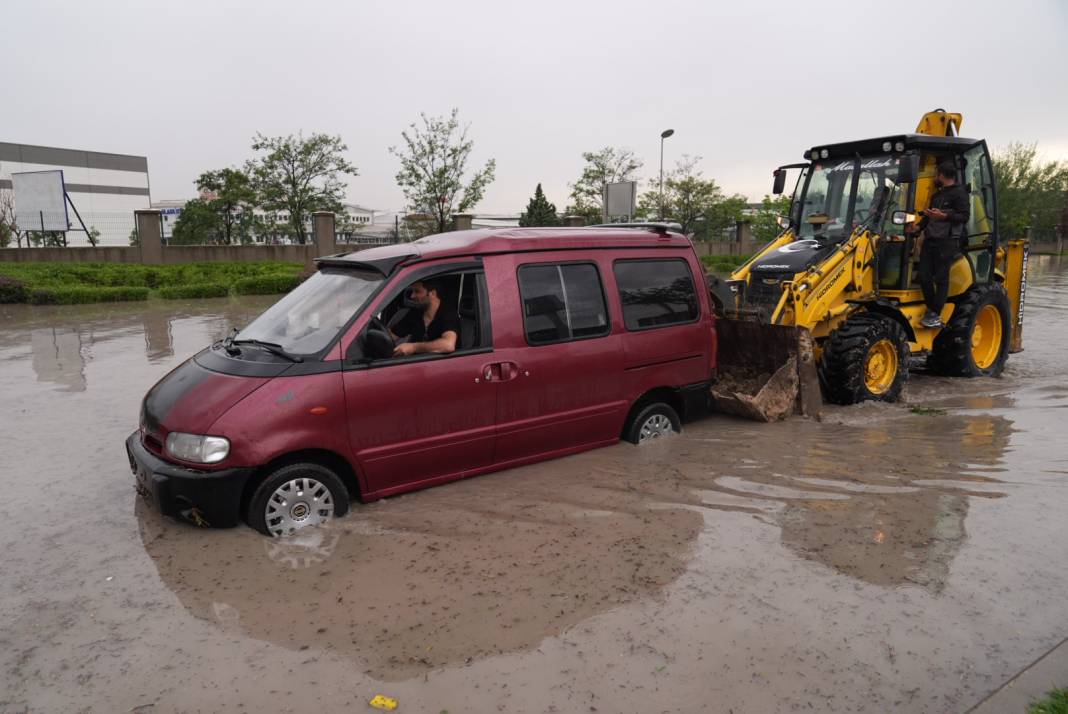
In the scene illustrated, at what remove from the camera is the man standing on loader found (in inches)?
334

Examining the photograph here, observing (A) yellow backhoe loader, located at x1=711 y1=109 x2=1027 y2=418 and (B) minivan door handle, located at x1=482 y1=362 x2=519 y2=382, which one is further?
(A) yellow backhoe loader, located at x1=711 y1=109 x2=1027 y2=418

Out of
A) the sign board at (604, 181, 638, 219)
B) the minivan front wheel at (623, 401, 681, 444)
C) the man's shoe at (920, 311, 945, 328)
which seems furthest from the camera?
the sign board at (604, 181, 638, 219)

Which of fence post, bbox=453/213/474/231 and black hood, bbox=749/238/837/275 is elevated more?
fence post, bbox=453/213/474/231

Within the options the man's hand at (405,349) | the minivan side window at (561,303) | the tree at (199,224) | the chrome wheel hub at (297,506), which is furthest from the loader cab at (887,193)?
the tree at (199,224)

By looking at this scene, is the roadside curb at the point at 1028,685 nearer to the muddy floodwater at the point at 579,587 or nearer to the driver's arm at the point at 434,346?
the muddy floodwater at the point at 579,587

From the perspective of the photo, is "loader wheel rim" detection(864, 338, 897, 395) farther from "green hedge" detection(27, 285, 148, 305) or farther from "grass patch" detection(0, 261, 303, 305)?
"green hedge" detection(27, 285, 148, 305)

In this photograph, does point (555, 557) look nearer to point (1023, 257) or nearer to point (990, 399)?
point (990, 399)

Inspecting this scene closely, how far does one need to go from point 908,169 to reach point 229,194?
29.6 meters

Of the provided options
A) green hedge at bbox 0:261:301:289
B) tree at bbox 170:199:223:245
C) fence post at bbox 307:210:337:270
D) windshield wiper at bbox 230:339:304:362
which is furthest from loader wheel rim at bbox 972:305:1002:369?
tree at bbox 170:199:223:245

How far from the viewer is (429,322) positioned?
5.45 m

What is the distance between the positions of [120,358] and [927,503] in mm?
10690

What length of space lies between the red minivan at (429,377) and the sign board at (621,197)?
34.1 feet

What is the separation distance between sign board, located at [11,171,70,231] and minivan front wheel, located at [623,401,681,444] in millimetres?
26188

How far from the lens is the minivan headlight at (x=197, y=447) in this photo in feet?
14.5
